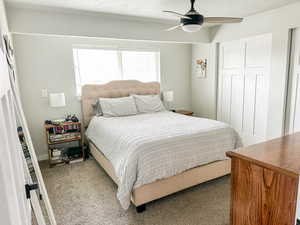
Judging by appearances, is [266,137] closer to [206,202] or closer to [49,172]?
[206,202]

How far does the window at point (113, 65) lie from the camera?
3.86 meters

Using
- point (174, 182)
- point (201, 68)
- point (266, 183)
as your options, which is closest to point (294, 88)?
point (201, 68)

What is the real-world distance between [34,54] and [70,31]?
87 centimetres

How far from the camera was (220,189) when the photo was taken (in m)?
2.61

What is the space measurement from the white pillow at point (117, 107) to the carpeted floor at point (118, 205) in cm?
115

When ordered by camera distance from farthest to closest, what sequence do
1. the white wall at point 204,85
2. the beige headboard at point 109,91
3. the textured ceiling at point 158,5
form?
the white wall at point 204,85 → the beige headboard at point 109,91 → the textured ceiling at point 158,5

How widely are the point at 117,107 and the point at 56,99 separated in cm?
102

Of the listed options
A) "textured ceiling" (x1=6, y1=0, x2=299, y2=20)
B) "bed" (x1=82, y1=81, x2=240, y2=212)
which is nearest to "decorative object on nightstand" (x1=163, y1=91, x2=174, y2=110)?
"bed" (x1=82, y1=81, x2=240, y2=212)

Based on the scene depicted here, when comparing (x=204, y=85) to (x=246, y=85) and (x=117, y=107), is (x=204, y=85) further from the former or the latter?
(x=117, y=107)

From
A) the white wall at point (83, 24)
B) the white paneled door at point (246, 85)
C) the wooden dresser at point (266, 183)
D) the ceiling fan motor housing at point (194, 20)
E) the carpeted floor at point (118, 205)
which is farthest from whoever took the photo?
the white paneled door at point (246, 85)

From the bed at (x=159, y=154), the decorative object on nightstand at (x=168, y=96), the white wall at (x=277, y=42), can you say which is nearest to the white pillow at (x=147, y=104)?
the decorative object on nightstand at (x=168, y=96)

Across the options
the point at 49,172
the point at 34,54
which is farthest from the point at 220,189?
the point at 34,54

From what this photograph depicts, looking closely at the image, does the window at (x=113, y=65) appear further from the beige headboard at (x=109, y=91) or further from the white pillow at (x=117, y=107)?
the white pillow at (x=117, y=107)

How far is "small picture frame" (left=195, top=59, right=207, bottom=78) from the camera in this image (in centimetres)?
459
